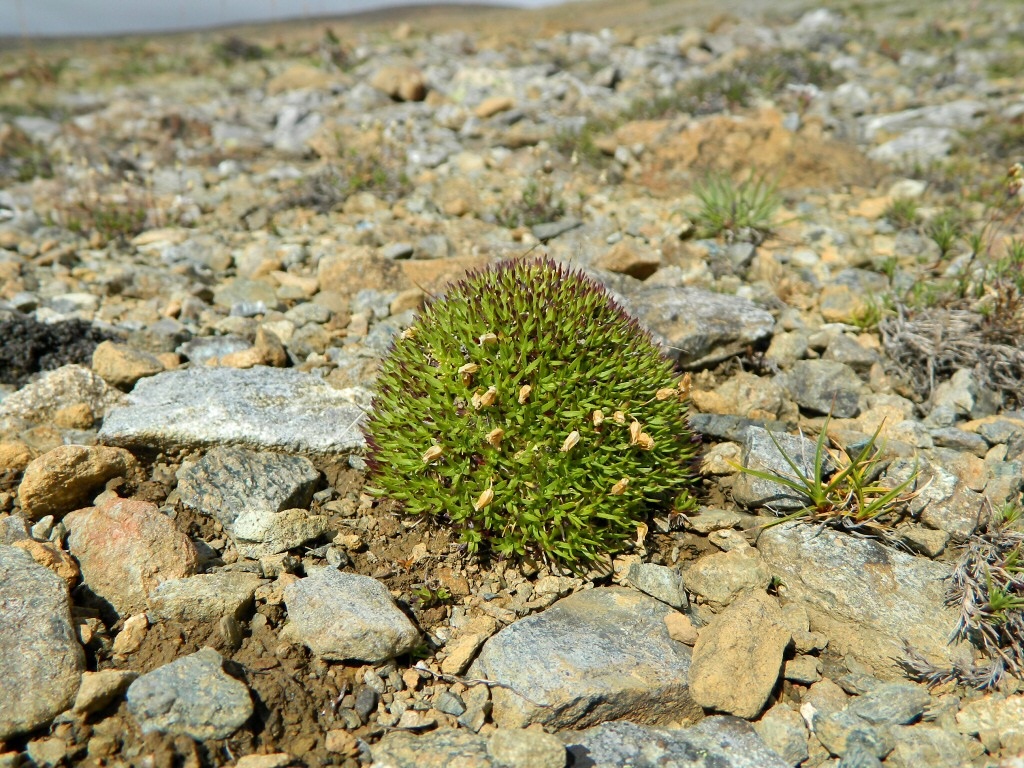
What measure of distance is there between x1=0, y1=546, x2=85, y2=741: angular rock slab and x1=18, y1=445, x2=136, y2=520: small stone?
54cm

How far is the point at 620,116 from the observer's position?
34.0 feet

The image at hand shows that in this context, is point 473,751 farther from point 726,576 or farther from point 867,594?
point 867,594

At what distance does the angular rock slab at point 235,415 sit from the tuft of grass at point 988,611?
3.27m

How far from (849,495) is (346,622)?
2658mm

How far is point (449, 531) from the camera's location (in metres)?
3.83

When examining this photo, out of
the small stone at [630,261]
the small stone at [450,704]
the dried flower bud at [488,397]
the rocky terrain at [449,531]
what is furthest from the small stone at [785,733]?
the small stone at [630,261]

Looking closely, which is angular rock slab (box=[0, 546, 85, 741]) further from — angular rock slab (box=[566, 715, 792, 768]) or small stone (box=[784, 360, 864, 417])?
small stone (box=[784, 360, 864, 417])

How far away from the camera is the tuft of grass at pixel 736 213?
7.05 metres

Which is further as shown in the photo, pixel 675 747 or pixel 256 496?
pixel 256 496

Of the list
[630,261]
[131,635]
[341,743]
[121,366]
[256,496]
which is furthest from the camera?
[630,261]

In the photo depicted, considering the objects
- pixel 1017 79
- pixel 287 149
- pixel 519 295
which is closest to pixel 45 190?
pixel 287 149

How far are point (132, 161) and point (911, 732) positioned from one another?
10.5 metres

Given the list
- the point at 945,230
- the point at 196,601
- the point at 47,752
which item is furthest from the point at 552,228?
the point at 47,752

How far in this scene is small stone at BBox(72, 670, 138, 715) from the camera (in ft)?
9.02
